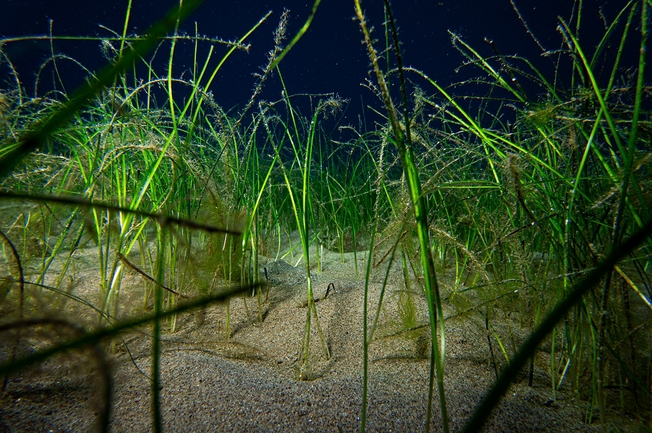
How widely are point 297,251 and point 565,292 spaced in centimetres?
239

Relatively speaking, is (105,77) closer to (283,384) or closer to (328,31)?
(283,384)

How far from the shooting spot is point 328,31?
3253 centimetres

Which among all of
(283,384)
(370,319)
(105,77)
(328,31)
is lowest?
(283,384)

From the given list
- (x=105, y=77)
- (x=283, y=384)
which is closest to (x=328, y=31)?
(x=283, y=384)

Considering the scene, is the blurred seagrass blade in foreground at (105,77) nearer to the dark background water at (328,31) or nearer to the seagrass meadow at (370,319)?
the seagrass meadow at (370,319)

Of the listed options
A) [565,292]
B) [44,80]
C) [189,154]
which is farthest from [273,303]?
[44,80]

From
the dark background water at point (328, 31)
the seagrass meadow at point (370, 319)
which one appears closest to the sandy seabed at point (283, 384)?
the seagrass meadow at point (370, 319)

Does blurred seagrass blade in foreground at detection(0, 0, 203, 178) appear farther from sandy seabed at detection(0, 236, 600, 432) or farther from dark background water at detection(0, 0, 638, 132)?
dark background water at detection(0, 0, 638, 132)

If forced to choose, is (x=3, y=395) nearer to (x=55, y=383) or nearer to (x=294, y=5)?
(x=55, y=383)

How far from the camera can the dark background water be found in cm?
2127

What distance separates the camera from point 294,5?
32344 millimetres

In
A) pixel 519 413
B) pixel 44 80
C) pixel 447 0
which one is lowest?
pixel 519 413

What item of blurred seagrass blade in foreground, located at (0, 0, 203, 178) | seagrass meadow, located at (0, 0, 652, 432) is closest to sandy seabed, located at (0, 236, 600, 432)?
seagrass meadow, located at (0, 0, 652, 432)

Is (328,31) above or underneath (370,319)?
above
